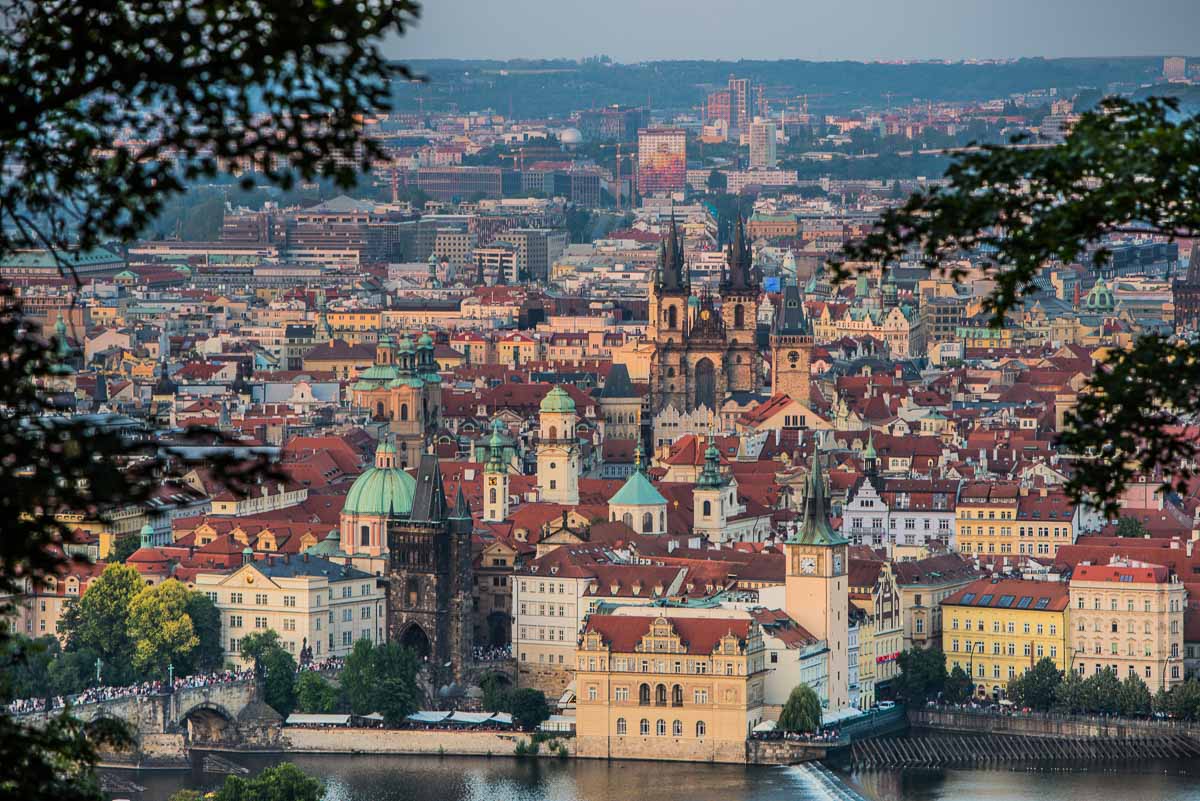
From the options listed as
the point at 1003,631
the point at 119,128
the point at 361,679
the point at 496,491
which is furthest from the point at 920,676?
the point at 119,128

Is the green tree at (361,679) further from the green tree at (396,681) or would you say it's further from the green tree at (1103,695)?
the green tree at (1103,695)

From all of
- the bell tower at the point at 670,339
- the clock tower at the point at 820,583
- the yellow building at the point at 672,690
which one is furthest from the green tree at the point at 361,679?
the bell tower at the point at 670,339

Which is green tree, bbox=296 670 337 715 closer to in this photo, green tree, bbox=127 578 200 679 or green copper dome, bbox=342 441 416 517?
green tree, bbox=127 578 200 679

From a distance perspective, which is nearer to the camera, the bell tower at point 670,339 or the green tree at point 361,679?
the green tree at point 361,679

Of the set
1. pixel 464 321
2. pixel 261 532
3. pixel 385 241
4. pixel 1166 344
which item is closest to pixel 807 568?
pixel 261 532

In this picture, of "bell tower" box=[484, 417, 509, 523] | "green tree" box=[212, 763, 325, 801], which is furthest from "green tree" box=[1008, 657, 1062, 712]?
"green tree" box=[212, 763, 325, 801]
